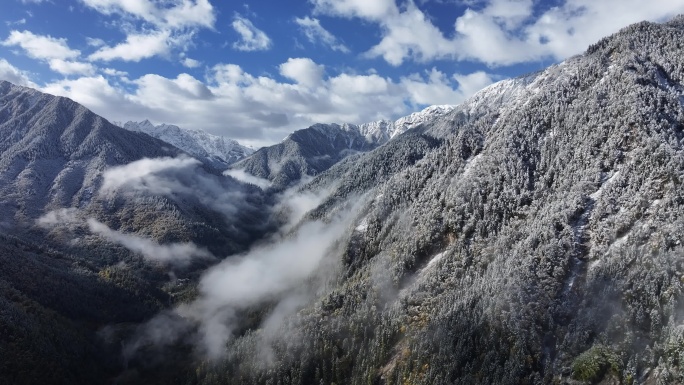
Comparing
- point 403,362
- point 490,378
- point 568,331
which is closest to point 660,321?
point 568,331

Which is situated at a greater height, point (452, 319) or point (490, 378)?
point (452, 319)

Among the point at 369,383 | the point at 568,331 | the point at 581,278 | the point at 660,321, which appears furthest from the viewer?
the point at 369,383

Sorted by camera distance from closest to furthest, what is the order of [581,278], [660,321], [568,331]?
[660,321] → [568,331] → [581,278]

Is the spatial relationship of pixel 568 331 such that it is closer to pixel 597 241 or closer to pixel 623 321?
pixel 623 321

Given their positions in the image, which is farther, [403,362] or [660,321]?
[403,362]

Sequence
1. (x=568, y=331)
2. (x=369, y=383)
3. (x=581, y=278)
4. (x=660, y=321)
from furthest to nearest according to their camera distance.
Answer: (x=369, y=383) → (x=581, y=278) → (x=568, y=331) → (x=660, y=321)

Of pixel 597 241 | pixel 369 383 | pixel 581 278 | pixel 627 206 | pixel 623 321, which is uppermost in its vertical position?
pixel 627 206

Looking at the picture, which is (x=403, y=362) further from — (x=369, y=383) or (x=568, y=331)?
(x=568, y=331)

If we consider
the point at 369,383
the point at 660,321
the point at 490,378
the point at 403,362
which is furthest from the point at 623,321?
the point at 369,383

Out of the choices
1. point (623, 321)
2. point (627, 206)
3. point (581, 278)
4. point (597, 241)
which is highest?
point (627, 206)

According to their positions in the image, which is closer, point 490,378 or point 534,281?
point 490,378
